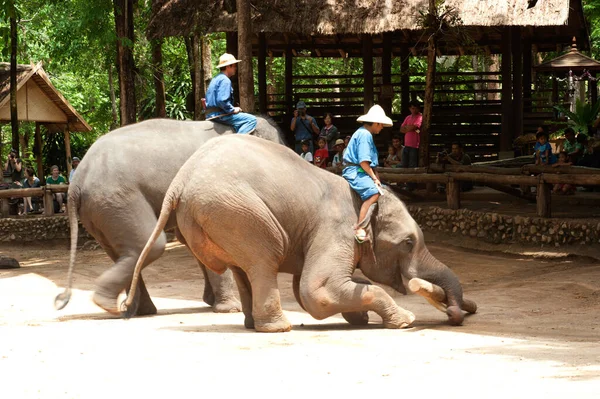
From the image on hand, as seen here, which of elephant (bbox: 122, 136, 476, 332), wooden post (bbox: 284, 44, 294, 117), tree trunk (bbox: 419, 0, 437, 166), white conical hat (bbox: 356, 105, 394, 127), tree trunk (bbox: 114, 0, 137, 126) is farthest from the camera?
wooden post (bbox: 284, 44, 294, 117)

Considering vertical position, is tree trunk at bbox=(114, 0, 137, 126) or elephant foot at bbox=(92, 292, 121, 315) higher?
tree trunk at bbox=(114, 0, 137, 126)

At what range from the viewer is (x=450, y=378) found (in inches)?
242

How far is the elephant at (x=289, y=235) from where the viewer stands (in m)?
8.39

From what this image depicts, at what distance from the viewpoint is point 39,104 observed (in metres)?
28.9

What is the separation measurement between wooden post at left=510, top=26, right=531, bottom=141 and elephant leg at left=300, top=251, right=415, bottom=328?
466 inches

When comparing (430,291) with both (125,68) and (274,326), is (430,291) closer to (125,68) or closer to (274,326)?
(274,326)

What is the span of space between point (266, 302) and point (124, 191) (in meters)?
2.12

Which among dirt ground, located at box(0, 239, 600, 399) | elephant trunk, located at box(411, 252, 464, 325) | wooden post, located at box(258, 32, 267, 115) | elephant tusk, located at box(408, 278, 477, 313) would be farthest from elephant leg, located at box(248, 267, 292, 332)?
wooden post, located at box(258, 32, 267, 115)

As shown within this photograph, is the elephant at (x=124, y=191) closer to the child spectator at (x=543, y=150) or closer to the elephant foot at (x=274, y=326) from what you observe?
the elephant foot at (x=274, y=326)

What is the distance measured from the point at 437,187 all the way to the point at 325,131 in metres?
2.38

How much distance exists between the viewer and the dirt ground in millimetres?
6016

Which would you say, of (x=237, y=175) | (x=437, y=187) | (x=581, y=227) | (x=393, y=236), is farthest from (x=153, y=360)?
(x=437, y=187)

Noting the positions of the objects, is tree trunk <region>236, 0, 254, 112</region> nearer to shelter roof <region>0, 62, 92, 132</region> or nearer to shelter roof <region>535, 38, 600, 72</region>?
shelter roof <region>535, 38, 600, 72</region>

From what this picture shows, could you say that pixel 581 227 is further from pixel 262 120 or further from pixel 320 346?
pixel 320 346
